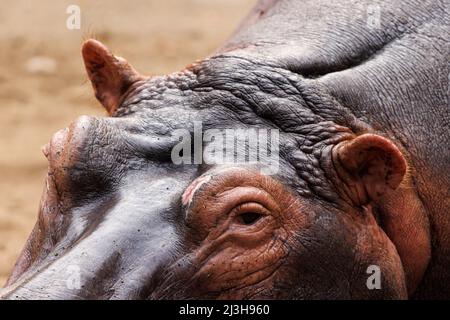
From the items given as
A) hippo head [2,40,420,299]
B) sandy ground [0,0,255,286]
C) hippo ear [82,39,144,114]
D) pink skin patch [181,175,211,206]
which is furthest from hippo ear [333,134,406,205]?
sandy ground [0,0,255,286]

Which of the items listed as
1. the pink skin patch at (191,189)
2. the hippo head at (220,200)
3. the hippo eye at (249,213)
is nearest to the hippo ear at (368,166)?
the hippo head at (220,200)

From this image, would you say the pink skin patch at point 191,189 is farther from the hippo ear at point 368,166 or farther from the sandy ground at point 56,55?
the sandy ground at point 56,55

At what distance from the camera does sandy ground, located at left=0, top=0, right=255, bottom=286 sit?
7785 millimetres

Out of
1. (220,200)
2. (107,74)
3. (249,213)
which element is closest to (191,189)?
(220,200)

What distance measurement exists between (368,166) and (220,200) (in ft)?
1.83

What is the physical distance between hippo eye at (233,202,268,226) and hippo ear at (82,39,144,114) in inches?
34.6

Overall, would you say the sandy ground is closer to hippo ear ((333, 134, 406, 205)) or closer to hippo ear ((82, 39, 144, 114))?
hippo ear ((82, 39, 144, 114))

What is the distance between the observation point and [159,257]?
3.64 meters

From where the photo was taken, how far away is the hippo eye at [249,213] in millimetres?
3750

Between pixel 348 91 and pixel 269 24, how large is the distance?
2.26 ft

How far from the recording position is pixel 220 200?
12.2ft

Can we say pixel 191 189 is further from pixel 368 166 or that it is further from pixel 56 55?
pixel 56 55
